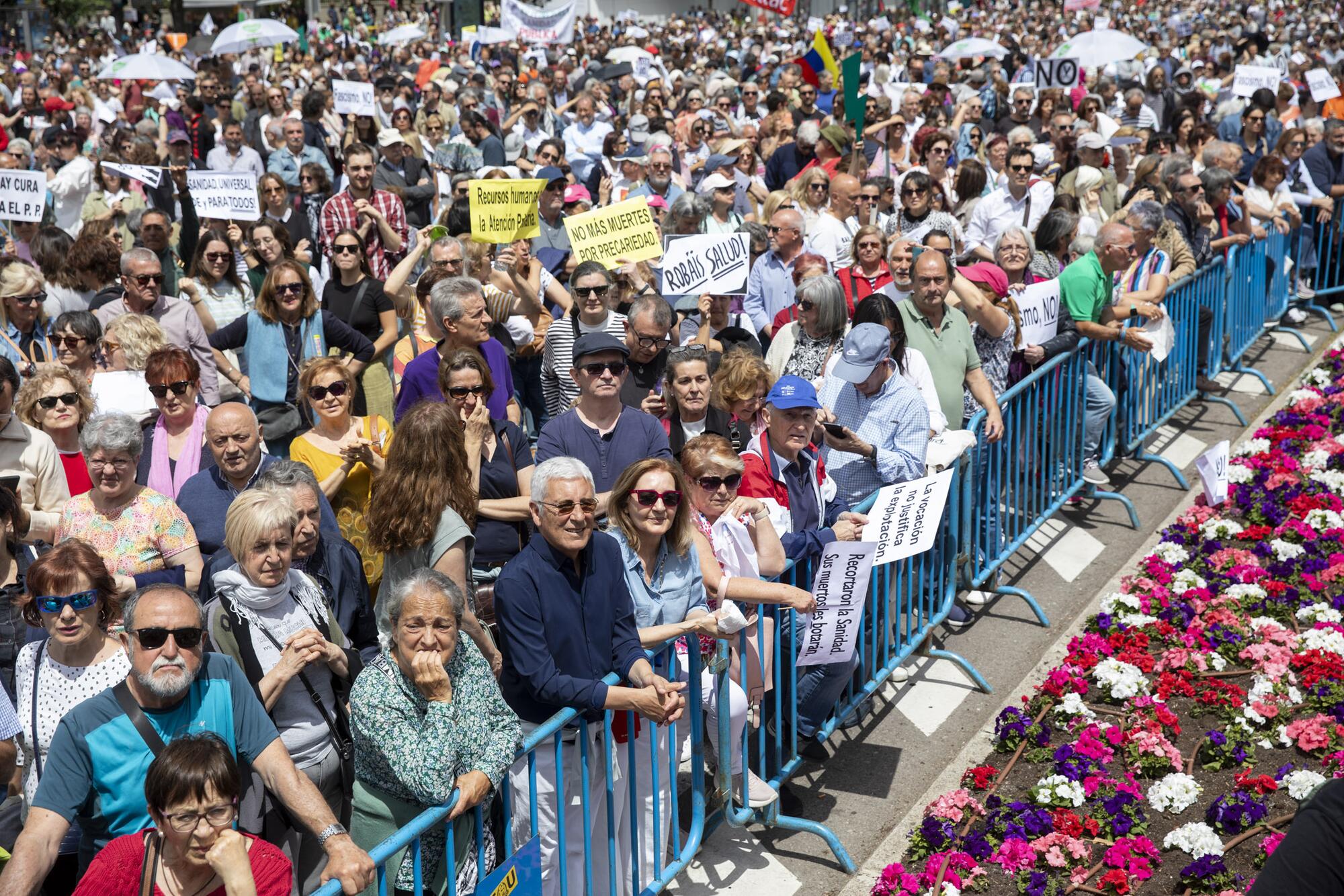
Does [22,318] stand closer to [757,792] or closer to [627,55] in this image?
[757,792]

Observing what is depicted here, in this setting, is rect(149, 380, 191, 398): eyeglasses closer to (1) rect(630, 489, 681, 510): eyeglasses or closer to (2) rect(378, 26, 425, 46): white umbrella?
(1) rect(630, 489, 681, 510): eyeglasses

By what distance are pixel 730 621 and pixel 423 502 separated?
121cm

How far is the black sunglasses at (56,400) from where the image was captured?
6.21 meters

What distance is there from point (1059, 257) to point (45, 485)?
613 centimetres

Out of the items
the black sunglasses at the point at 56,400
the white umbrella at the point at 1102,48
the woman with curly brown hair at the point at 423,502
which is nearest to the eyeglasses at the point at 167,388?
the black sunglasses at the point at 56,400

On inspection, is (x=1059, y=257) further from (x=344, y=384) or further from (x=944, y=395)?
(x=344, y=384)

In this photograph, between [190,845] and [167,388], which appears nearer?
[190,845]

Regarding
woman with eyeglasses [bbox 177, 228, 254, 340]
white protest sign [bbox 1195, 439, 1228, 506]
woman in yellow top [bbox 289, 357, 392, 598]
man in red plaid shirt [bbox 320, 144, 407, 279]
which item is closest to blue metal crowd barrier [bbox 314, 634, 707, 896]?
woman in yellow top [bbox 289, 357, 392, 598]

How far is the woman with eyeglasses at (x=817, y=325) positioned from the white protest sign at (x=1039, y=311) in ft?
4.06

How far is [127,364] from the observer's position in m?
7.18

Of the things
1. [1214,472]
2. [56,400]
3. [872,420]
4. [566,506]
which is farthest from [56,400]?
[1214,472]

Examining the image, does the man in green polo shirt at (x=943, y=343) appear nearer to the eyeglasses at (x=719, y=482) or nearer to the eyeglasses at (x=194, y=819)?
the eyeglasses at (x=719, y=482)

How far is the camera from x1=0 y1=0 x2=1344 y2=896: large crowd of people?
160 inches

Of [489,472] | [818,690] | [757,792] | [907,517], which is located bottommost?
[757,792]
